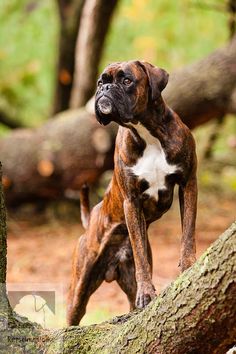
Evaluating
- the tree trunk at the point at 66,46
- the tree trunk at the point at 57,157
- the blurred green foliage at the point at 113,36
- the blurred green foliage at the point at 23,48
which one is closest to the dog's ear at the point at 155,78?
the tree trunk at the point at 57,157

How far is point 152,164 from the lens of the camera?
3.61 metres

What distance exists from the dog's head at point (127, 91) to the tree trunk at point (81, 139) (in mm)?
5334

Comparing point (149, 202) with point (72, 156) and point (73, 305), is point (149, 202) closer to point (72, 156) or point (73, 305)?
point (73, 305)

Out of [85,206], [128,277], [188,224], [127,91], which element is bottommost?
[128,277]

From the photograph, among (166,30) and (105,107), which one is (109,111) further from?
(166,30)

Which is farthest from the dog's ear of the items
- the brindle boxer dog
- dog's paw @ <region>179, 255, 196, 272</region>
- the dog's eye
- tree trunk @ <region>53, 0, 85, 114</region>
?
tree trunk @ <region>53, 0, 85, 114</region>

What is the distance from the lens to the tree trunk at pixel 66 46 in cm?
1095

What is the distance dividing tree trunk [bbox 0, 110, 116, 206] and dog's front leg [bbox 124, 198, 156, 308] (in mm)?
5515

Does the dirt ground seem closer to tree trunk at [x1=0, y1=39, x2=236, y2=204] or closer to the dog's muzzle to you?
tree trunk at [x1=0, y1=39, x2=236, y2=204]

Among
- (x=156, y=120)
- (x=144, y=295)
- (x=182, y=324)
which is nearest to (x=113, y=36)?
(x=156, y=120)

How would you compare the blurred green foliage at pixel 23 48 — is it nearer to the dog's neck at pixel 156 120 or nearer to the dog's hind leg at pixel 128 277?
the dog's hind leg at pixel 128 277

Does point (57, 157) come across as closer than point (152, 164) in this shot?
No

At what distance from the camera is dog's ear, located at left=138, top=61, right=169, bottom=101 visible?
11.5 feet

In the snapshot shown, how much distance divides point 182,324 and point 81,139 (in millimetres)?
6551
